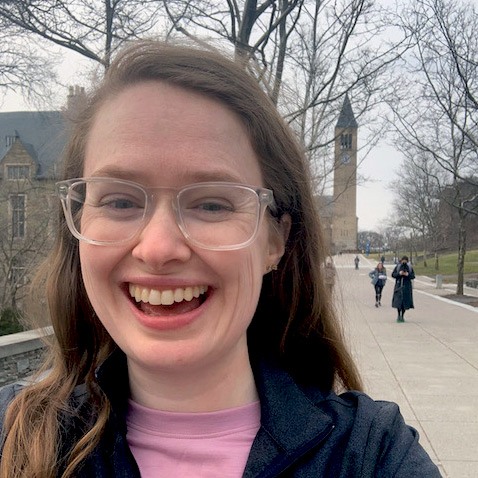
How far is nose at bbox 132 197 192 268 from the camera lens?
3.65ft

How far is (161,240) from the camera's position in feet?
3.66

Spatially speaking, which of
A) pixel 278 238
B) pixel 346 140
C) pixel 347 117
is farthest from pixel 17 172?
pixel 278 238

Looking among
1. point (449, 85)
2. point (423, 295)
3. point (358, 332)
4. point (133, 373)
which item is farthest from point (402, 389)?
point (423, 295)

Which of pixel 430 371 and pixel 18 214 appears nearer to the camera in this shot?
pixel 430 371

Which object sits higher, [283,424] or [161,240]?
[161,240]

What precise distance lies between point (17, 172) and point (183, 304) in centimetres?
1821

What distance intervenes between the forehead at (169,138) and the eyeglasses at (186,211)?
27 millimetres

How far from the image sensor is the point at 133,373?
1.31 meters

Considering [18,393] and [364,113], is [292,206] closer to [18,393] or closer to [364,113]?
[18,393]

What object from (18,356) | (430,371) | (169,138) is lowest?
(430,371)

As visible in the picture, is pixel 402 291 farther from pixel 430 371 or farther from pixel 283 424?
pixel 283 424

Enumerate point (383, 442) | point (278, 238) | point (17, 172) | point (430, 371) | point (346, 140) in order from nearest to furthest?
1. point (383, 442)
2. point (278, 238)
3. point (430, 371)
4. point (346, 140)
5. point (17, 172)

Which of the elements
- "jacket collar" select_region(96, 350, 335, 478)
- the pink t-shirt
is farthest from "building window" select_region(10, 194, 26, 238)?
the pink t-shirt

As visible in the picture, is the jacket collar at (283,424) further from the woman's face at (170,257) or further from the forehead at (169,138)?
the forehead at (169,138)
